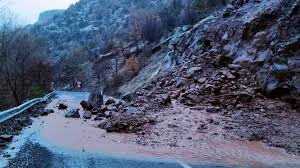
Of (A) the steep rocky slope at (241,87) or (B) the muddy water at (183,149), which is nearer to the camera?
(B) the muddy water at (183,149)

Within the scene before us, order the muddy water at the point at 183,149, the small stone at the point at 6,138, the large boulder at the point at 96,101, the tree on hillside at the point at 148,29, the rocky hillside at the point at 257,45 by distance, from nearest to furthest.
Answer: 1. the muddy water at the point at 183,149
2. the small stone at the point at 6,138
3. the rocky hillside at the point at 257,45
4. the large boulder at the point at 96,101
5. the tree on hillside at the point at 148,29

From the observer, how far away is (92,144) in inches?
448

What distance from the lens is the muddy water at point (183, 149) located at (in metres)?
9.54

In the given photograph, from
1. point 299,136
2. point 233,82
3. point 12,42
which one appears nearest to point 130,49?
point 12,42

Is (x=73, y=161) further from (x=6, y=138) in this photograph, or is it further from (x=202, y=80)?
(x=202, y=80)

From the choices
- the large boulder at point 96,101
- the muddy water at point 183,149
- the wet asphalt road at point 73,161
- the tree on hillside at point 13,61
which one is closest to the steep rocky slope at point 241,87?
the muddy water at point 183,149

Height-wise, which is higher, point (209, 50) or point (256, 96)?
point (209, 50)

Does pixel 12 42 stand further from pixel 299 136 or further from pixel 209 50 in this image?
pixel 299 136

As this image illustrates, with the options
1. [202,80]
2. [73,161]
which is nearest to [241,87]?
[202,80]

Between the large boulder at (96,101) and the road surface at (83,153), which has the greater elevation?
the large boulder at (96,101)

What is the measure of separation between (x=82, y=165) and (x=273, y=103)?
9.15 metres

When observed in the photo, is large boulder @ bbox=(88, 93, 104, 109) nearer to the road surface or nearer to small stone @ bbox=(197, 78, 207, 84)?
small stone @ bbox=(197, 78, 207, 84)

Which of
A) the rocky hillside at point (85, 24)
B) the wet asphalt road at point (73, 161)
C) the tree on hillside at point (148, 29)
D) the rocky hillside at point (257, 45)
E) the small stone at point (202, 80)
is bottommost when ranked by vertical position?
the wet asphalt road at point (73, 161)

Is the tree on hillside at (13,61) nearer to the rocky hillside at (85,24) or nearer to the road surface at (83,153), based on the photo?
the road surface at (83,153)
